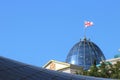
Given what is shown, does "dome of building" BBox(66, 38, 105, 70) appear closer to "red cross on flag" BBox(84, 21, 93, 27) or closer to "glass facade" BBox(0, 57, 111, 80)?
"red cross on flag" BBox(84, 21, 93, 27)

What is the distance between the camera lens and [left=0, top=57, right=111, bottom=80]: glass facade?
24.9 meters

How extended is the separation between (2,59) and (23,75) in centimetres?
184

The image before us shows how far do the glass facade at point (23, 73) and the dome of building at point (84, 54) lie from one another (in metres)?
60.4

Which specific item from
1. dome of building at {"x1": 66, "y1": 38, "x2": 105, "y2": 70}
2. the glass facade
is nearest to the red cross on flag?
dome of building at {"x1": 66, "y1": 38, "x2": 105, "y2": 70}

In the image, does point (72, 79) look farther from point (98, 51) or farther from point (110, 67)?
point (98, 51)

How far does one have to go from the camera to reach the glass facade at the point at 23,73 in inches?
979

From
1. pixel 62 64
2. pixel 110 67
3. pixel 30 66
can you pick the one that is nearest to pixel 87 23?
pixel 62 64

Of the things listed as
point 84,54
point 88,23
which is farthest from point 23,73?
point 88,23

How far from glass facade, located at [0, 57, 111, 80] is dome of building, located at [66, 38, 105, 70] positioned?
60.4m

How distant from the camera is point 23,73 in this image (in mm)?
25578

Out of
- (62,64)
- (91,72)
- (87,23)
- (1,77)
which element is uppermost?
(87,23)

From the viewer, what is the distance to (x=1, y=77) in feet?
79.8

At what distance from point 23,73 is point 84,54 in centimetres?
6529

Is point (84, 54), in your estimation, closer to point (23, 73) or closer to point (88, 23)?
point (88, 23)
